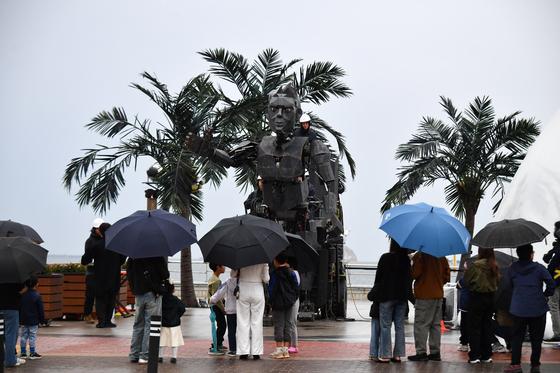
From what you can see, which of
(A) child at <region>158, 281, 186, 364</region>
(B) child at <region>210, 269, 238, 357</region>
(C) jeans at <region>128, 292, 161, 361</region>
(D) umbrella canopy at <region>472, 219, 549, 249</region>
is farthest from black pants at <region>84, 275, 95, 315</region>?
(D) umbrella canopy at <region>472, 219, 549, 249</region>

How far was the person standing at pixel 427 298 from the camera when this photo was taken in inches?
595

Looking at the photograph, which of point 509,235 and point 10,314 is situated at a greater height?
point 509,235

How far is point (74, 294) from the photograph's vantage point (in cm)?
2248

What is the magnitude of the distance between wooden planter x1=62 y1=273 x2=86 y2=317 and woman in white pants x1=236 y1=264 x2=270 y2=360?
789 cm

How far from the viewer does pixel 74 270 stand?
2273 cm

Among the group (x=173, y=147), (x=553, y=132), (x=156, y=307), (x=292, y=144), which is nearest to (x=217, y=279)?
(x=156, y=307)

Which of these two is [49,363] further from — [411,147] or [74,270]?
[411,147]

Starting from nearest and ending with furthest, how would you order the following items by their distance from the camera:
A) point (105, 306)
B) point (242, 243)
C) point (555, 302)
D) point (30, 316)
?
point (242, 243)
point (30, 316)
point (555, 302)
point (105, 306)

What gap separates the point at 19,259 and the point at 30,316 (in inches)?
61.0

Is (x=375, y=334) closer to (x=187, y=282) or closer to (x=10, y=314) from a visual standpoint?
(x=10, y=314)

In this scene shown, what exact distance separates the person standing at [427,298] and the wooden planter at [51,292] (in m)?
8.76

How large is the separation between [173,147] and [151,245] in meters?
14.3

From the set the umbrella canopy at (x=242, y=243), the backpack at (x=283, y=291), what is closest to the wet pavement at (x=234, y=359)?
the backpack at (x=283, y=291)

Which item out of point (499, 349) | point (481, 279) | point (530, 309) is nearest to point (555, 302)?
point (499, 349)
